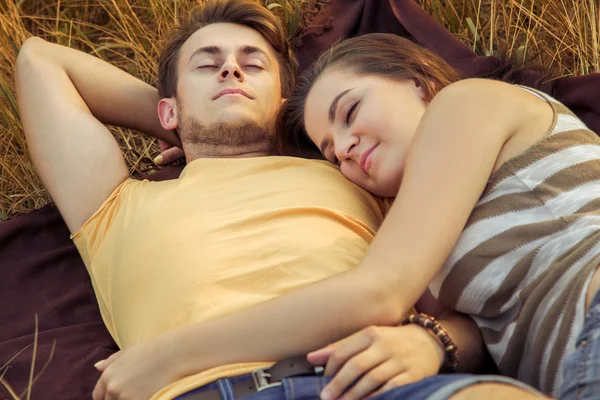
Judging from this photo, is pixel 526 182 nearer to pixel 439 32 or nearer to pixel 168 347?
pixel 168 347

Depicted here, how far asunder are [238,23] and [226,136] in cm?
60

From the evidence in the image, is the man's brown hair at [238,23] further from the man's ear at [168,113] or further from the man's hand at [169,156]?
the man's hand at [169,156]

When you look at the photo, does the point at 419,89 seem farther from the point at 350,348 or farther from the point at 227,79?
the point at 350,348

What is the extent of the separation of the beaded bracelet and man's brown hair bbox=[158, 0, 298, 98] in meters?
1.37

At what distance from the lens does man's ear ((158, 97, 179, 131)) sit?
324 cm

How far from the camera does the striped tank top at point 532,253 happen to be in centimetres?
199

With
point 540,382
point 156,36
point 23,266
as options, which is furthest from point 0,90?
point 540,382

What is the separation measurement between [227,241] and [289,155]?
0.76m

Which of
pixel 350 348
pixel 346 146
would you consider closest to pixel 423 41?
pixel 346 146

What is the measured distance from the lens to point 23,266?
3217 mm

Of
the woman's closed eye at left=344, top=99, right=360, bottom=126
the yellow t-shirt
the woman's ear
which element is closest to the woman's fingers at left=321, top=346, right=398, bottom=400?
the yellow t-shirt

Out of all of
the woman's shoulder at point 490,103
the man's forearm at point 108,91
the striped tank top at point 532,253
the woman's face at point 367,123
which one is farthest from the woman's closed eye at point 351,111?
the man's forearm at point 108,91

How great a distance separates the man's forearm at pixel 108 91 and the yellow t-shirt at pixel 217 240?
22.4 inches

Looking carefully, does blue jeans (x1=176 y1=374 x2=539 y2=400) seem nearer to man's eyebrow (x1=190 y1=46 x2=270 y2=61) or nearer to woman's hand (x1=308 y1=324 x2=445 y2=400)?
woman's hand (x1=308 y1=324 x2=445 y2=400)
